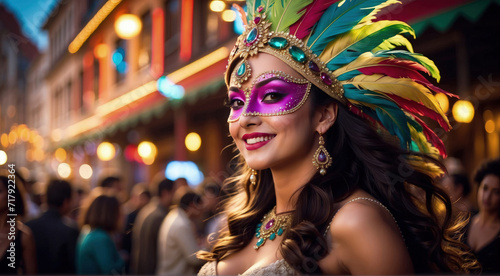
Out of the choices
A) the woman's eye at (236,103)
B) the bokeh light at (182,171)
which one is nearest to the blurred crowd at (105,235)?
the woman's eye at (236,103)

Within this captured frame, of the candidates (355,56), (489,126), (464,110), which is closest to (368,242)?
(355,56)

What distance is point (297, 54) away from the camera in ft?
5.67

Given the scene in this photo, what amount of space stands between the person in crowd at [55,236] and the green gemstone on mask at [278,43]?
112 inches

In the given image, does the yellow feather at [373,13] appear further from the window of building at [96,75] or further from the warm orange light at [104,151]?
the window of building at [96,75]

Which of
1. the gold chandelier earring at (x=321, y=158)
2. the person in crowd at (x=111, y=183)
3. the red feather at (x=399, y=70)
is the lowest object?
the person in crowd at (x=111, y=183)

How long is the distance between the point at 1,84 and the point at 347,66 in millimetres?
2480

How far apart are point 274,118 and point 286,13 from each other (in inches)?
18.9

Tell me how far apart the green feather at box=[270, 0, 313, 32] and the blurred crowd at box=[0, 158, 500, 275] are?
931 millimetres

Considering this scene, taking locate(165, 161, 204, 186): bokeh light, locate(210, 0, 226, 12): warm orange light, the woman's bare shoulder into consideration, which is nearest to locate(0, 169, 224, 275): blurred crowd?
the woman's bare shoulder

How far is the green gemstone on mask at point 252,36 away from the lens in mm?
1812

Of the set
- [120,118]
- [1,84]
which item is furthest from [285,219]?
[120,118]

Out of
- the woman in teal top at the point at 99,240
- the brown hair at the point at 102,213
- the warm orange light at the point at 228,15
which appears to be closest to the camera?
the woman in teal top at the point at 99,240

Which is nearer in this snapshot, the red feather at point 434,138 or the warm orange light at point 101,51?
the red feather at point 434,138

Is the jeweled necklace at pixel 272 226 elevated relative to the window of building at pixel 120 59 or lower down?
lower down
